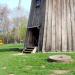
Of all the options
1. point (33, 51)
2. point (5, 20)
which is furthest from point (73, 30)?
point (5, 20)

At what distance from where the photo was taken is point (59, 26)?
1916 centimetres

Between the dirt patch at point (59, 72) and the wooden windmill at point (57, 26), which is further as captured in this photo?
the wooden windmill at point (57, 26)

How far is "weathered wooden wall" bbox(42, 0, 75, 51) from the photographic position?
18969 millimetres

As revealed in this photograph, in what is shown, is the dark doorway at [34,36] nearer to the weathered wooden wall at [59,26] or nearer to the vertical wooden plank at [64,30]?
the weathered wooden wall at [59,26]

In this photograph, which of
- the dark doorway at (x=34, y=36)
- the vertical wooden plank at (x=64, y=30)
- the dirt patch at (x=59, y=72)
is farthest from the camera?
the dark doorway at (x=34, y=36)

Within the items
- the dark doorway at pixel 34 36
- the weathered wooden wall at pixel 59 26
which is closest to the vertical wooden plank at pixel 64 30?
the weathered wooden wall at pixel 59 26

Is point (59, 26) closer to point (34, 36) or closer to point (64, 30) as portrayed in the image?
point (64, 30)

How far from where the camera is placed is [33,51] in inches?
771

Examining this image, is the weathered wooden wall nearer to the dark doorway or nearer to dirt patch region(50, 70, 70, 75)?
the dark doorway

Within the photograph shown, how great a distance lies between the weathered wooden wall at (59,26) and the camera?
1897 centimetres

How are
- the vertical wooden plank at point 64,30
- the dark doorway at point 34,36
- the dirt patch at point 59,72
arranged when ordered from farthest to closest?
the dark doorway at point 34,36 → the vertical wooden plank at point 64,30 → the dirt patch at point 59,72

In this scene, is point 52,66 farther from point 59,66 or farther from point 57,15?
point 57,15

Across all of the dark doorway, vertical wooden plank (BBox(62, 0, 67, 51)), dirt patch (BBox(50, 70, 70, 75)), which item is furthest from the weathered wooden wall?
dirt patch (BBox(50, 70, 70, 75))

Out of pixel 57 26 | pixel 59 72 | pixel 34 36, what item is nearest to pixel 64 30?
pixel 57 26
